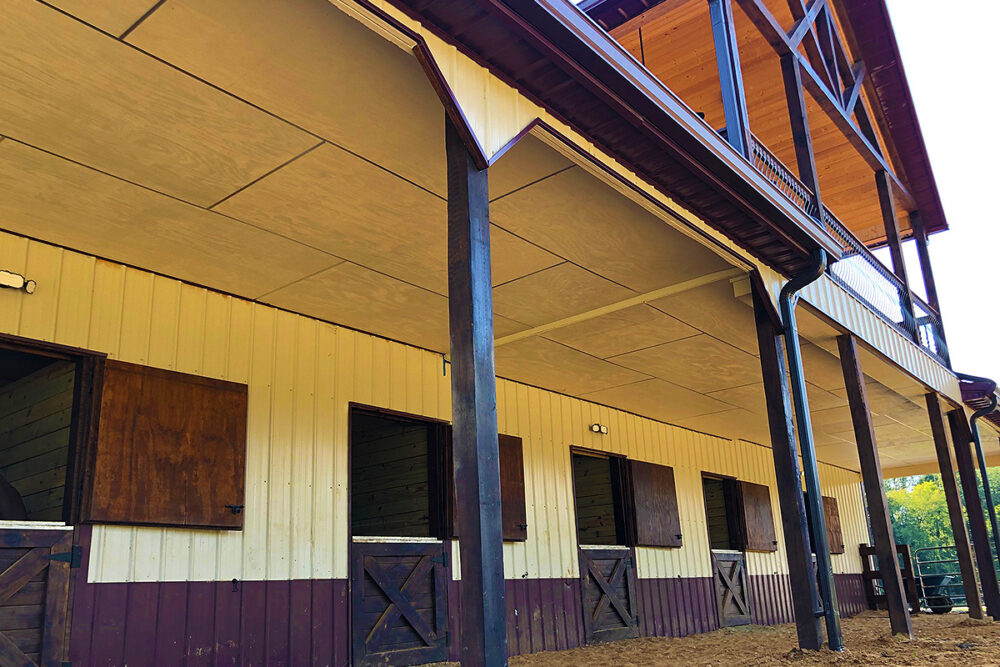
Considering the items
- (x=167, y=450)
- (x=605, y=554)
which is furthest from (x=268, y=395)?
(x=605, y=554)

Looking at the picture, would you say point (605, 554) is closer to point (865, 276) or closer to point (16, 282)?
point (865, 276)

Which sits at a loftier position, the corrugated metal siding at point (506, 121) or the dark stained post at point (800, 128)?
the dark stained post at point (800, 128)

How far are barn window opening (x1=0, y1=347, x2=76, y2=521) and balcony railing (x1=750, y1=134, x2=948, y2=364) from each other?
4.71 metres

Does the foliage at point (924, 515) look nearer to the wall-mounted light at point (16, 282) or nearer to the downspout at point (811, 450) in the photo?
the downspout at point (811, 450)

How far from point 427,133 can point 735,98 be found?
7.85ft

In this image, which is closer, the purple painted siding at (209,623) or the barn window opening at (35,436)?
the purple painted siding at (209,623)

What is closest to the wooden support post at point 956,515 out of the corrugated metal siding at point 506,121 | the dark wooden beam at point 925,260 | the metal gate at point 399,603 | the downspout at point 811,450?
the dark wooden beam at point 925,260

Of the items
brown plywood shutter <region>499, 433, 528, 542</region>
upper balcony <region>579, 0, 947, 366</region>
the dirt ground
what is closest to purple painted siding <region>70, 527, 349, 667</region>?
the dirt ground

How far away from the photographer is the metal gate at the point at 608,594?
803 cm

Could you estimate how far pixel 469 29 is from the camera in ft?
10.6

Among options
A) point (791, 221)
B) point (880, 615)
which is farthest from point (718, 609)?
point (791, 221)

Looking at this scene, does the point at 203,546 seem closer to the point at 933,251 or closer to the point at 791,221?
the point at 791,221

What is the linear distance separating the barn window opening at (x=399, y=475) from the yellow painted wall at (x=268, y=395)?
1.22ft

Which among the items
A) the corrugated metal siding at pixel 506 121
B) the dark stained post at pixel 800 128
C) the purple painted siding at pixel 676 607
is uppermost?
the dark stained post at pixel 800 128
